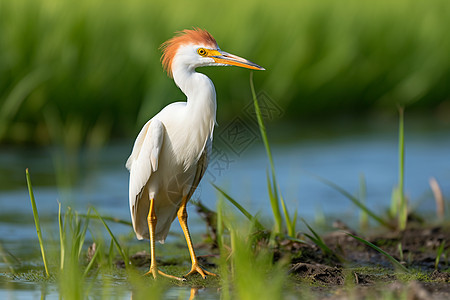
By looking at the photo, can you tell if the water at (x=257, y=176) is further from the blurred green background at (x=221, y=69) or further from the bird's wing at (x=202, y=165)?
the blurred green background at (x=221, y=69)

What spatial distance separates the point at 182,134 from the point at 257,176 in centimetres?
357

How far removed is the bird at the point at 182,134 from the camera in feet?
13.0

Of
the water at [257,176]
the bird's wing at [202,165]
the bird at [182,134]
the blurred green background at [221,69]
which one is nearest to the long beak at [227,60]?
the bird at [182,134]

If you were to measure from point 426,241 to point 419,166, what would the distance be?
3.56 meters

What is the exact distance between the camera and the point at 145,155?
402cm

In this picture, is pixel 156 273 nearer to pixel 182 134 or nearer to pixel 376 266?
pixel 182 134

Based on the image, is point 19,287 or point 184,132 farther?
point 184,132

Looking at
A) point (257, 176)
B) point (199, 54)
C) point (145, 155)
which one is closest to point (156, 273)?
point (145, 155)

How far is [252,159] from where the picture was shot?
8.36 metres

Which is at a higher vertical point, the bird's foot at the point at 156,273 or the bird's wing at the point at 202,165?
the bird's wing at the point at 202,165

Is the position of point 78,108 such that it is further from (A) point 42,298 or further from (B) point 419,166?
(A) point 42,298

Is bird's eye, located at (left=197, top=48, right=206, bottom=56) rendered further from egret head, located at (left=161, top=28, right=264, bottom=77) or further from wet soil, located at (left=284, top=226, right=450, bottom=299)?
wet soil, located at (left=284, top=226, right=450, bottom=299)

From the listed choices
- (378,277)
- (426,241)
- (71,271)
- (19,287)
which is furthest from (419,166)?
(71,271)

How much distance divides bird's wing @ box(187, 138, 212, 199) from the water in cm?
15
